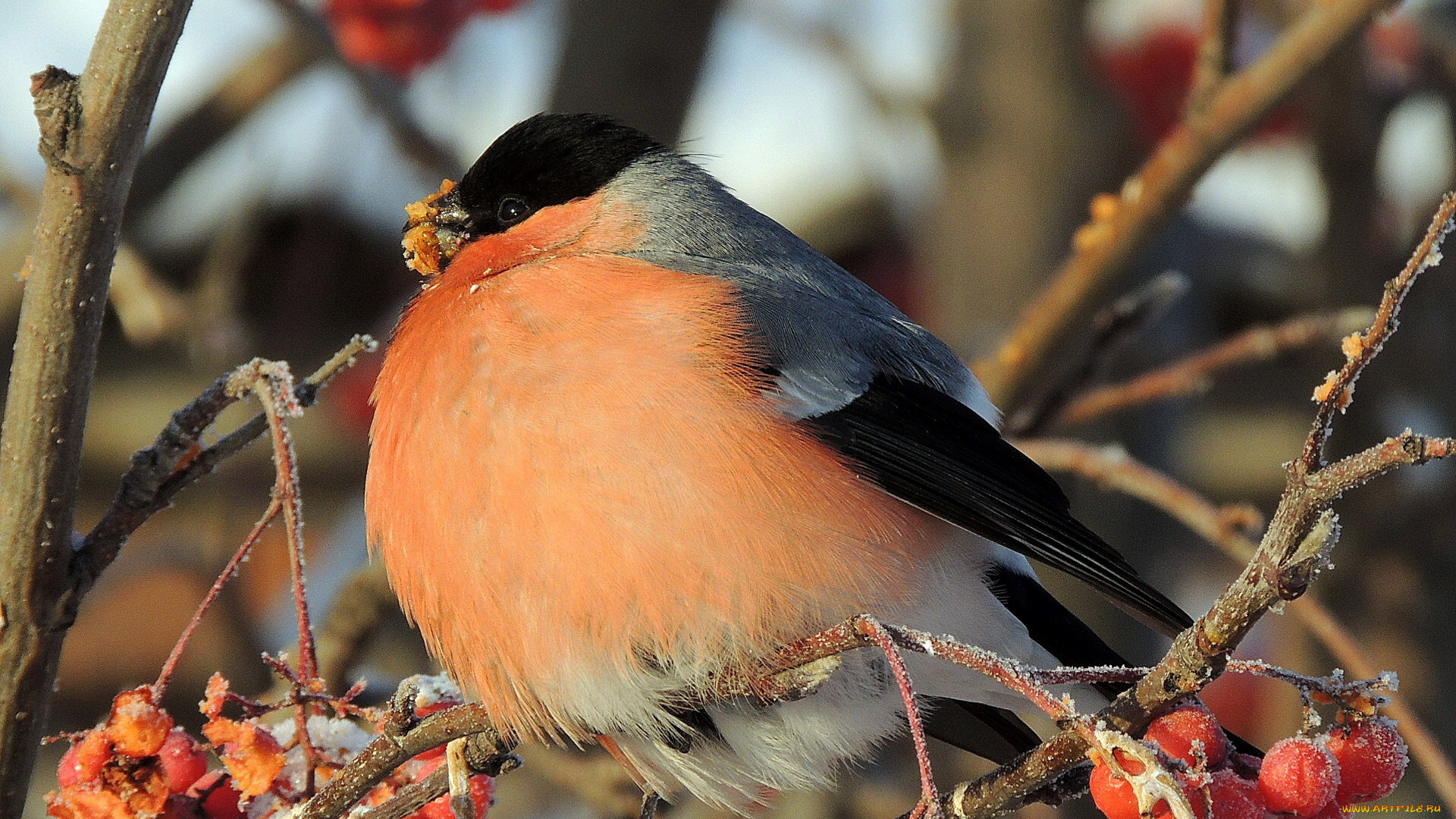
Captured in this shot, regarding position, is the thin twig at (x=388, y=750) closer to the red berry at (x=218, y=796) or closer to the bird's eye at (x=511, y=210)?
the red berry at (x=218, y=796)

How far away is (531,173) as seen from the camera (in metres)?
2.28

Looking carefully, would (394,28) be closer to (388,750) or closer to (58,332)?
(58,332)

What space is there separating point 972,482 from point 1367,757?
0.64 metres

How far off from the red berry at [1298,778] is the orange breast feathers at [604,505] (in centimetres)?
53

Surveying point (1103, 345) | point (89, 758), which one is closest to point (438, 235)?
point (89, 758)

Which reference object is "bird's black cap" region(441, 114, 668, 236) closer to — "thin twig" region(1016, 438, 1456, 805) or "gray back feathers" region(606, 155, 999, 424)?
"gray back feathers" region(606, 155, 999, 424)

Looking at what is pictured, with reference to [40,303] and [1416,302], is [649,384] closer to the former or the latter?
[40,303]

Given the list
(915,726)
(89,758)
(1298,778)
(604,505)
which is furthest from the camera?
(604,505)

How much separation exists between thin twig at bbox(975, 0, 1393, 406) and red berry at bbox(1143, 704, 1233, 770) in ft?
4.78

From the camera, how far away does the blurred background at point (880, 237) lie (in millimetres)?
3361

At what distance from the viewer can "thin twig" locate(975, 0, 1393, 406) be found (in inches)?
98.3

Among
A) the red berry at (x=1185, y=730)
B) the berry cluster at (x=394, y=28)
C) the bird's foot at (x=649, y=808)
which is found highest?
the berry cluster at (x=394, y=28)

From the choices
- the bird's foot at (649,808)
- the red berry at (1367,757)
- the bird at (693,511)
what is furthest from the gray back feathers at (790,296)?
the red berry at (1367,757)

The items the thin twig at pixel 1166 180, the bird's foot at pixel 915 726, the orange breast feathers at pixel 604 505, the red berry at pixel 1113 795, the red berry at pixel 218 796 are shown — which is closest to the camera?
the bird's foot at pixel 915 726
